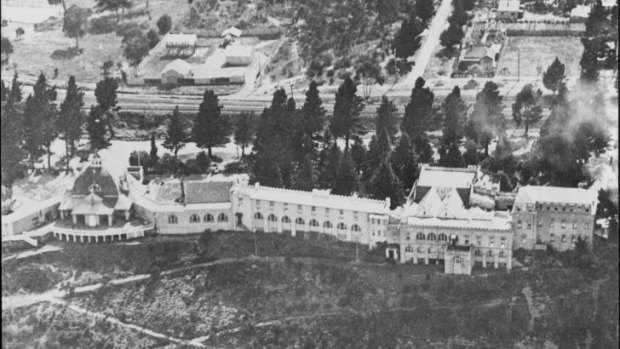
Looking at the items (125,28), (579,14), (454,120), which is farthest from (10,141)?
(579,14)

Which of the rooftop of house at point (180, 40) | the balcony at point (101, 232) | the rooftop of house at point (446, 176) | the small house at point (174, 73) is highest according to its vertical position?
the rooftop of house at point (180, 40)

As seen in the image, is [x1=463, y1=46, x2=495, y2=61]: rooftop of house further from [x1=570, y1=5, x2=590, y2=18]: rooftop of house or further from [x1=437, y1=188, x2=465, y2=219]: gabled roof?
[x1=437, y1=188, x2=465, y2=219]: gabled roof

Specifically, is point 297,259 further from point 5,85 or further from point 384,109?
point 5,85

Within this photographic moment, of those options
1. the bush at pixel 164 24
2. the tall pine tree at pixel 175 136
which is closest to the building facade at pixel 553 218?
the tall pine tree at pixel 175 136

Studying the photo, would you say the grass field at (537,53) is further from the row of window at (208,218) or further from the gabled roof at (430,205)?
the row of window at (208,218)

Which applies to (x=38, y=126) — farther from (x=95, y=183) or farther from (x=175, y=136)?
(x=175, y=136)

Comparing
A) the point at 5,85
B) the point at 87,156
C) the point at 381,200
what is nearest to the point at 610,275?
the point at 381,200
